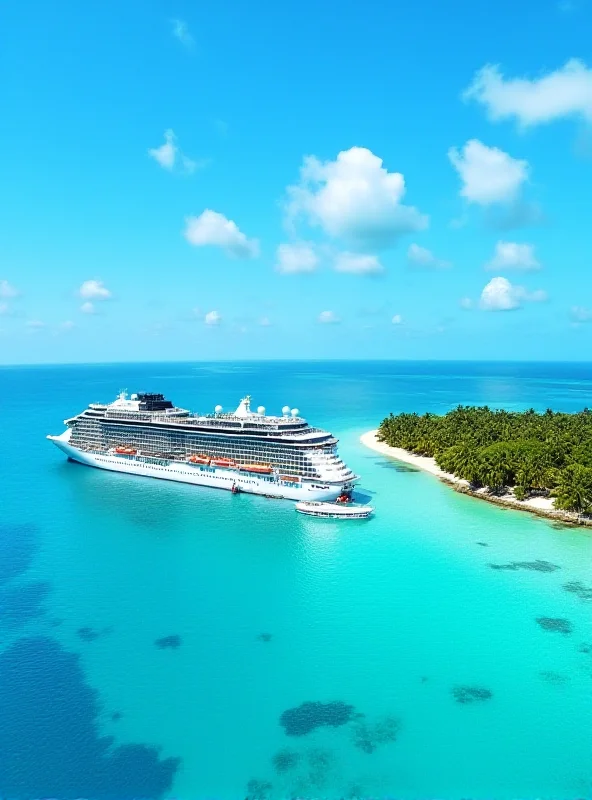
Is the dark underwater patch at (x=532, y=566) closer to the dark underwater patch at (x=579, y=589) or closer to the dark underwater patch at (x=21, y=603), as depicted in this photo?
the dark underwater patch at (x=579, y=589)

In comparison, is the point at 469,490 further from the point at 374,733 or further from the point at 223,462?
the point at 374,733

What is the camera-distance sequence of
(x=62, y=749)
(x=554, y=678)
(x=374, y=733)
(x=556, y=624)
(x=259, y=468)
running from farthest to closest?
1. (x=259, y=468)
2. (x=556, y=624)
3. (x=554, y=678)
4. (x=374, y=733)
5. (x=62, y=749)

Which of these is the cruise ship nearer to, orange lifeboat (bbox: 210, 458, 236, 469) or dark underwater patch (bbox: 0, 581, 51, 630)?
orange lifeboat (bbox: 210, 458, 236, 469)

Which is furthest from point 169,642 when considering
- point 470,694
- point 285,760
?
point 470,694

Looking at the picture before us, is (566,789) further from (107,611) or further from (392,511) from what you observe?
(392,511)

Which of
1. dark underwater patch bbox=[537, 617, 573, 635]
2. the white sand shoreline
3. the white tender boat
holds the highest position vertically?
the white sand shoreline

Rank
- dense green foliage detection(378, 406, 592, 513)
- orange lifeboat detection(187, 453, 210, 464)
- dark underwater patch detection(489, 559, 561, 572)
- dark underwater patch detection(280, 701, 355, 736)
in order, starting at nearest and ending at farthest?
dark underwater patch detection(280, 701, 355, 736), dark underwater patch detection(489, 559, 561, 572), dense green foliage detection(378, 406, 592, 513), orange lifeboat detection(187, 453, 210, 464)

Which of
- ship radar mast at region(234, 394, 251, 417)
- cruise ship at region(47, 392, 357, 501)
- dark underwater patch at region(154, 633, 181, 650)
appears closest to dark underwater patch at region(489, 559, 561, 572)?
cruise ship at region(47, 392, 357, 501)
